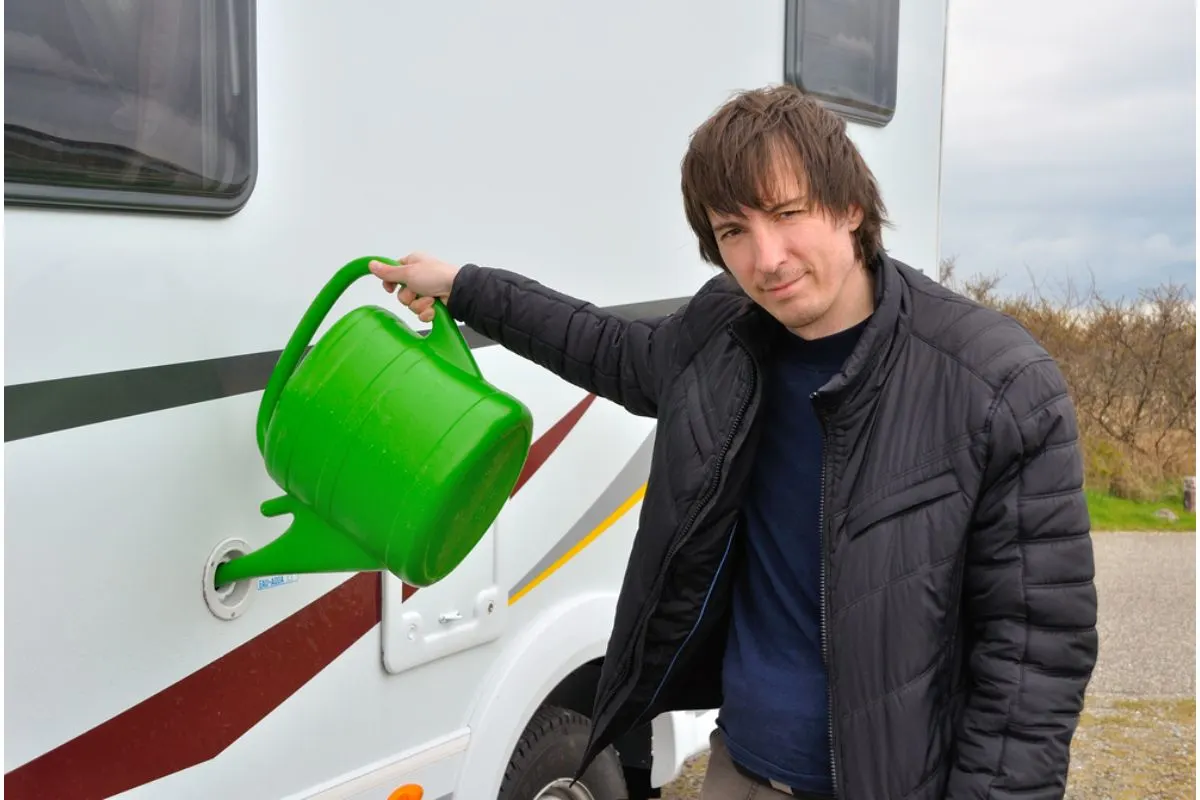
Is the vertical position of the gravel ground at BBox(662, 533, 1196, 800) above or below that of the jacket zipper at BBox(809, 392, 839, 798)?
below

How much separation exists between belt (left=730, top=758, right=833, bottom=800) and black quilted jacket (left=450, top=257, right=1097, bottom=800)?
150 mm

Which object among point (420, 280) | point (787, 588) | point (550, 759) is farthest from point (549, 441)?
point (787, 588)

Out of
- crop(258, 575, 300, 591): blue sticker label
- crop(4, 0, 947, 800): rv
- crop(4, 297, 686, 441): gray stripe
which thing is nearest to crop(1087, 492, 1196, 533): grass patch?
crop(4, 0, 947, 800): rv

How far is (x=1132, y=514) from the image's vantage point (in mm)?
9383

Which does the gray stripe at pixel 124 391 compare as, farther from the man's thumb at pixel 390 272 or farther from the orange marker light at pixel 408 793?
the orange marker light at pixel 408 793

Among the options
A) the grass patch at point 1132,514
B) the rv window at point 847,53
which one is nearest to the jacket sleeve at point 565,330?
the rv window at point 847,53

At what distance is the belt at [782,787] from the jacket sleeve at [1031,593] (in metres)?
0.24

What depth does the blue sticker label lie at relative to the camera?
1.91 meters

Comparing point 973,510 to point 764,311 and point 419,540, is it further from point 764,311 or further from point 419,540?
point 419,540

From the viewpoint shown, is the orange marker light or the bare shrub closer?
the orange marker light

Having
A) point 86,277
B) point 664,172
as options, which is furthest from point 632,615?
point 664,172

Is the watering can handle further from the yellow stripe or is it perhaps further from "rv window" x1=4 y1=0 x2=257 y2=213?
the yellow stripe

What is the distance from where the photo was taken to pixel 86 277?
160 cm

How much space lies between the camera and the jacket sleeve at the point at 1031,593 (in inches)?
61.6
